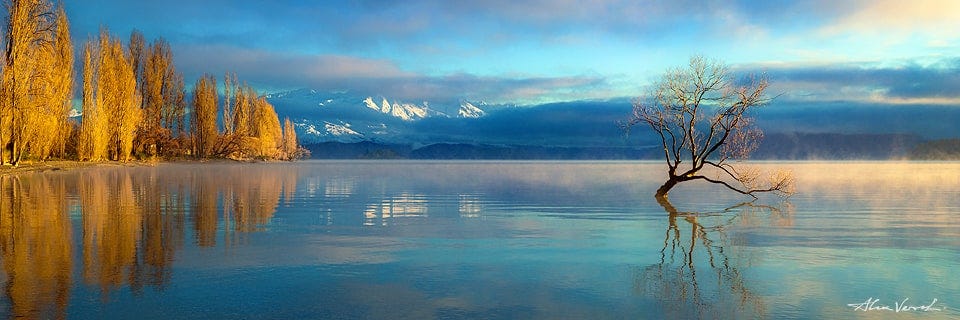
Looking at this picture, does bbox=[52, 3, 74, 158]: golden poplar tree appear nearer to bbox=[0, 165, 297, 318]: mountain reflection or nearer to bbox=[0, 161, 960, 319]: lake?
bbox=[0, 165, 297, 318]: mountain reflection

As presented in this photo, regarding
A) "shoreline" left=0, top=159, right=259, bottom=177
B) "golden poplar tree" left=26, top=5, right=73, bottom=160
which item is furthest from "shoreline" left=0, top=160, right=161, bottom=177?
"golden poplar tree" left=26, top=5, right=73, bottom=160

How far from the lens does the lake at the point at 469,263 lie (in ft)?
27.6

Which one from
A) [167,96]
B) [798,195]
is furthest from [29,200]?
[167,96]

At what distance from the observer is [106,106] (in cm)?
6875

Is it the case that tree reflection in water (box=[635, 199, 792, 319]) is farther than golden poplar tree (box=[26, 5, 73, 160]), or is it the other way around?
golden poplar tree (box=[26, 5, 73, 160])

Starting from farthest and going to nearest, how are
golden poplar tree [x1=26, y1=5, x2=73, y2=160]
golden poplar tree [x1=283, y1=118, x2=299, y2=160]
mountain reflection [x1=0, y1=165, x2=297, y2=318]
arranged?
1. golden poplar tree [x1=283, y1=118, x2=299, y2=160]
2. golden poplar tree [x1=26, y1=5, x2=73, y2=160]
3. mountain reflection [x1=0, y1=165, x2=297, y2=318]

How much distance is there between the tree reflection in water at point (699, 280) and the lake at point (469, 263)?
38mm

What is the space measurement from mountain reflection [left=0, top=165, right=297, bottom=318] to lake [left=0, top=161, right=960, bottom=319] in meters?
0.06

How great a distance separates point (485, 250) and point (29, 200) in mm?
19194

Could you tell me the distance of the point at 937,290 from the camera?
31.9 feet

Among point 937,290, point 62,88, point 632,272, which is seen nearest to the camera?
point 937,290

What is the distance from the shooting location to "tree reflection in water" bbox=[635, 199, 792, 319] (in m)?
8.32

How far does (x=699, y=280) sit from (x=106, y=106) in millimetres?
70783

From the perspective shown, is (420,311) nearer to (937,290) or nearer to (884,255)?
(937,290)
